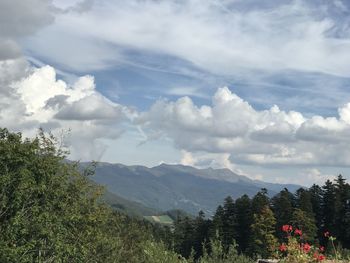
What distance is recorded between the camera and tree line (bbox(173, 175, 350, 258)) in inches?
3080

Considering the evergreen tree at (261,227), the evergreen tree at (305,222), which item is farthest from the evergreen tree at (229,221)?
the evergreen tree at (305,222)

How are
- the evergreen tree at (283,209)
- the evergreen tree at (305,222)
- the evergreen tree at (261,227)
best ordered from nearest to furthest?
the evergreen tree at (305,222) → the evergreen tree at (261,227) → the evergreen tree at (283,209)

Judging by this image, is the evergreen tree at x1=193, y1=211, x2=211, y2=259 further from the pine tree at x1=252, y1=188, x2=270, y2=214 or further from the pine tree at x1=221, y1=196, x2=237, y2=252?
the pine tree at x1=252, y1=188, x2=270, y2=214

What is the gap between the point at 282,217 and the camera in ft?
275

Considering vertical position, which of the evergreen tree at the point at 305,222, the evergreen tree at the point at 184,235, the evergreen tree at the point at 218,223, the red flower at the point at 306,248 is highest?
the red flower at the point at 306,248

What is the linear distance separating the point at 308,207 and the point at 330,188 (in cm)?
670

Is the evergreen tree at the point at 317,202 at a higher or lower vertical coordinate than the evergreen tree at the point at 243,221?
higher

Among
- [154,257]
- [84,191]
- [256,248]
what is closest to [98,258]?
[84,191]

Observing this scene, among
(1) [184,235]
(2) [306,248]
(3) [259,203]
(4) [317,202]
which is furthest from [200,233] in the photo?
Result: (2) [306,248]

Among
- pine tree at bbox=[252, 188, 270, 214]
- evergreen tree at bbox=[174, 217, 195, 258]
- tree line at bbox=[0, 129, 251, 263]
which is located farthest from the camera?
evergreen tree at bbox=[174, 217, 195, 258]

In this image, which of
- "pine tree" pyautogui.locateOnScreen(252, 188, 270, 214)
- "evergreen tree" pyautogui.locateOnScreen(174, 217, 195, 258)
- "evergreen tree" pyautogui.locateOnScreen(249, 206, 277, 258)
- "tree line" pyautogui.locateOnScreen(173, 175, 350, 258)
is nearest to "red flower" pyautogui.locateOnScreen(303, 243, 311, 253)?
"tree line" pyautogui.locateOnScreen(173, 175, 350, 258)

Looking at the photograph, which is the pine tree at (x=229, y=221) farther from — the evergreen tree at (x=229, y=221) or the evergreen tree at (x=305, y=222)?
the evergreen tree at (x=305, y=222)

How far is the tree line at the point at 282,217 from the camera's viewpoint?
78225 mm

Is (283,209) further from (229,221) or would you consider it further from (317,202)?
(229,221)
